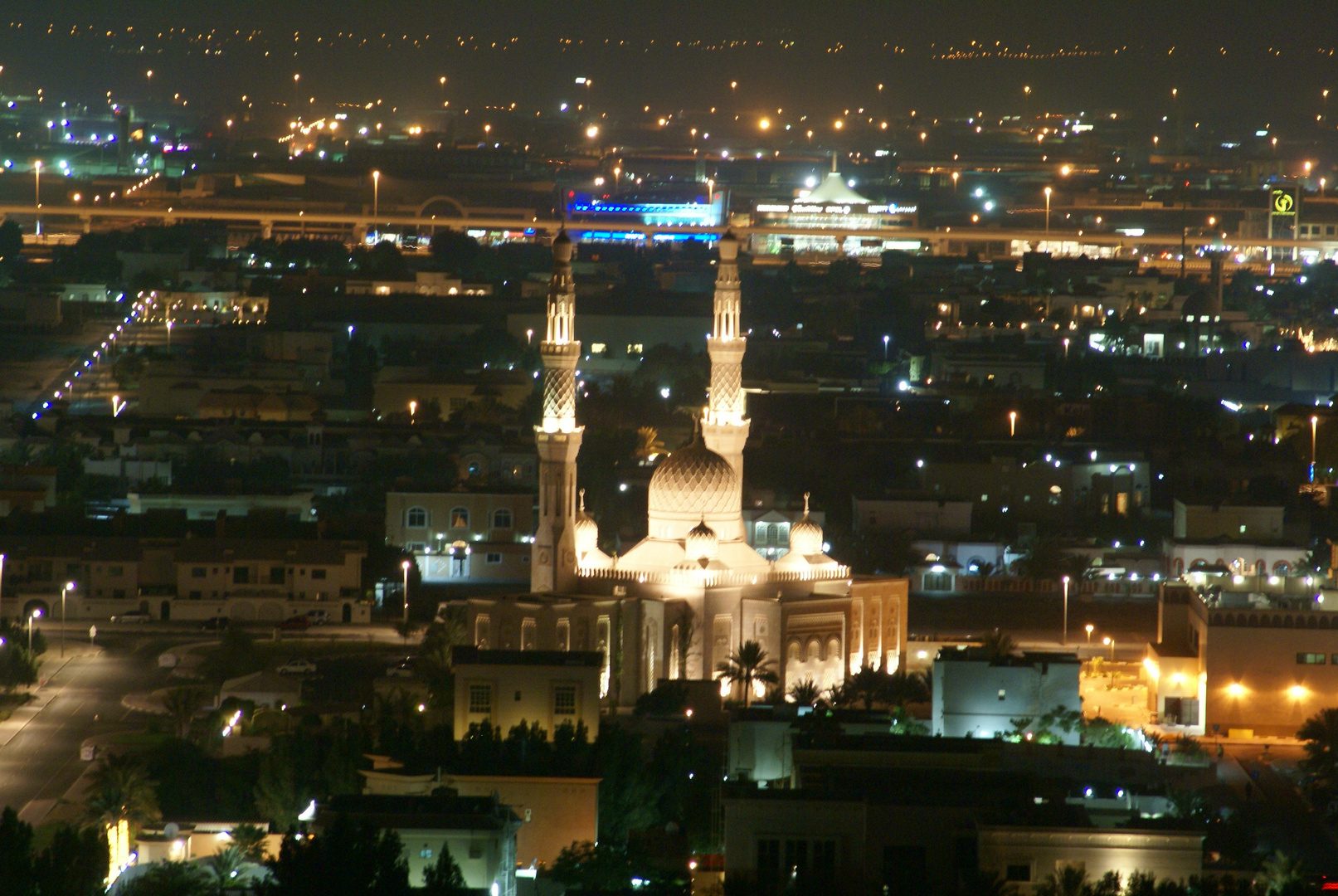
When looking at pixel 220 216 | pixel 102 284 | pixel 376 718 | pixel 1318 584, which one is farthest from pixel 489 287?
pixel 376 718

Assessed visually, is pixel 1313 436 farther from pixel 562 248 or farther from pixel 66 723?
pixel 66 723

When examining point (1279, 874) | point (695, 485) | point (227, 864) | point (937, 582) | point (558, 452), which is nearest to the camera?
point (1279, 874)

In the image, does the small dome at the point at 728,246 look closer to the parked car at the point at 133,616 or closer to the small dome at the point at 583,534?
the small dome at the point at 583,534

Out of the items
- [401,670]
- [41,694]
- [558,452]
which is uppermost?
[558,452]

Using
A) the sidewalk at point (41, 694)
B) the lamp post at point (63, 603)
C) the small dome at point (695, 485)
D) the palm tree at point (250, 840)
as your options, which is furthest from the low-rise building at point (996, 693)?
the lamp post at point (63, 603)

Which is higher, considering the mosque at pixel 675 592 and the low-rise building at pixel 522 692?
the mosque at pixel 675 592

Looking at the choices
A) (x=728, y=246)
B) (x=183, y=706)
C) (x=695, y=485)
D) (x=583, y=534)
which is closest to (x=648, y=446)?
(x=728, y=246)

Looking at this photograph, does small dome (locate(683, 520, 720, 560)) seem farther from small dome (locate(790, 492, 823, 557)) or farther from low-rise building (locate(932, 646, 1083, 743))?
low-rise building (locate(932, 646, 1083, 743))
